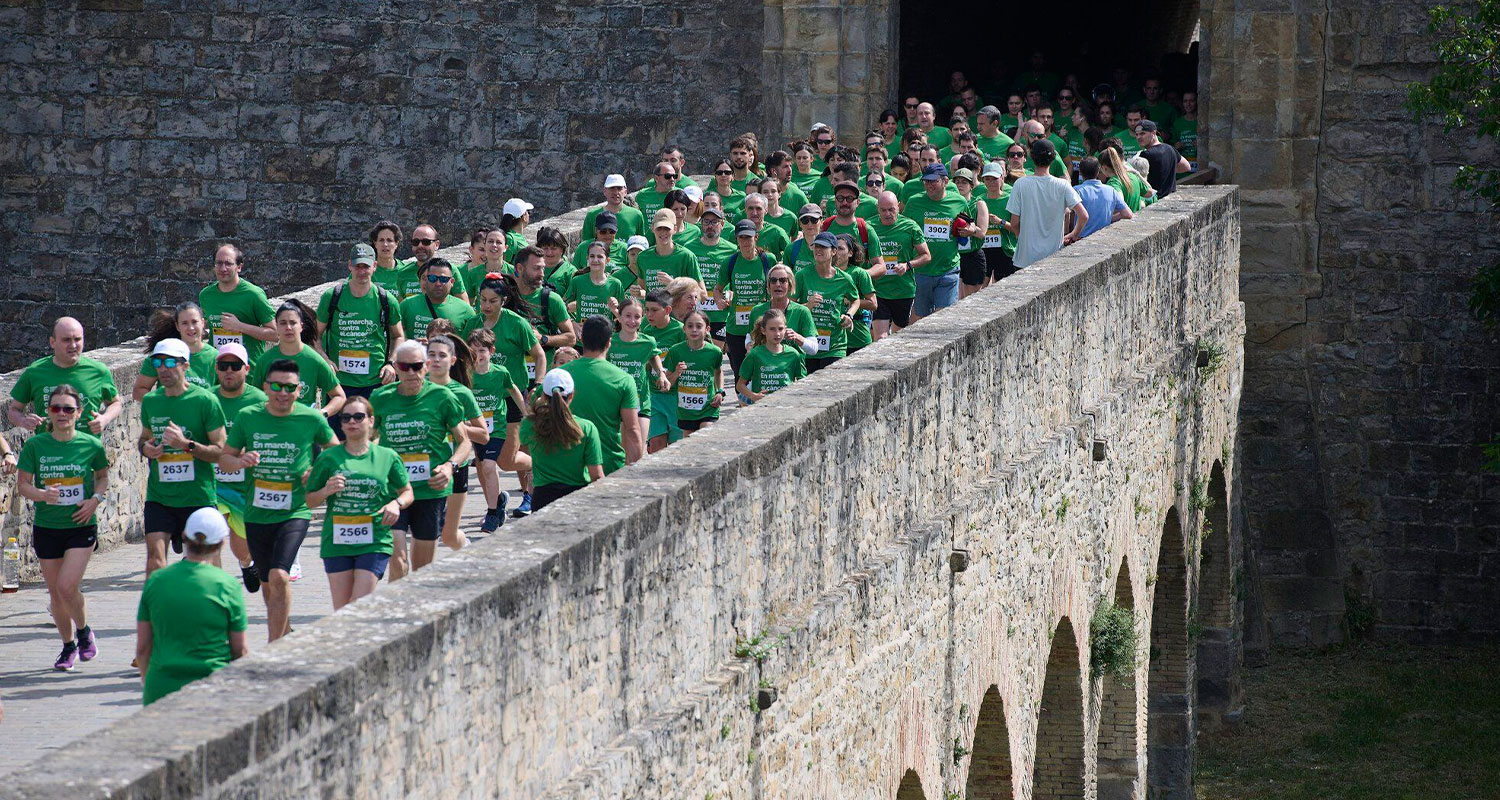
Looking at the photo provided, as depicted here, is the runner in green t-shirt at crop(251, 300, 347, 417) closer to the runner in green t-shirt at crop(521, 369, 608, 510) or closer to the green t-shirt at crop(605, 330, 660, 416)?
the runner in green t-shirt at crop(521, 369, 608, 510)

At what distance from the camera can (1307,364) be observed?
22.1m

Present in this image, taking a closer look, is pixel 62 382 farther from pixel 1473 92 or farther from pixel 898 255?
pixel 1473 92

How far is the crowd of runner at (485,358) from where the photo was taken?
9.28 metres

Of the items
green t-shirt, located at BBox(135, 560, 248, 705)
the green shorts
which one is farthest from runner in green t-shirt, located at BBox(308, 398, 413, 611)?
the green shorts

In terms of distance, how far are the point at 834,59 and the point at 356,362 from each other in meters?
9.89

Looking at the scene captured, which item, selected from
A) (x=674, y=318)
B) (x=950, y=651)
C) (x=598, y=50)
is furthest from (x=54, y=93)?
(x=950, y=651)

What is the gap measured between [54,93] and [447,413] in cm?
1476

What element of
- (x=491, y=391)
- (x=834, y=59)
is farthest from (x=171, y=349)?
(x=834, y=59)

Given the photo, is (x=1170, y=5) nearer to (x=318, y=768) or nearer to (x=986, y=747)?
(x=986, y=747)

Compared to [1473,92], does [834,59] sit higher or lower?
higher

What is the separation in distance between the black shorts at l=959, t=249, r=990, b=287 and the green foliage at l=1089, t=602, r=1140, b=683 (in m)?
2.79

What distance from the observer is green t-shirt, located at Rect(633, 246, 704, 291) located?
46.7ft

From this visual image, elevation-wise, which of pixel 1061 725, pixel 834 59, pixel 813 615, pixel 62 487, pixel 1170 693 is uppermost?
pixel 834 59

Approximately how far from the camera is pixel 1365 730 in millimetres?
21547
